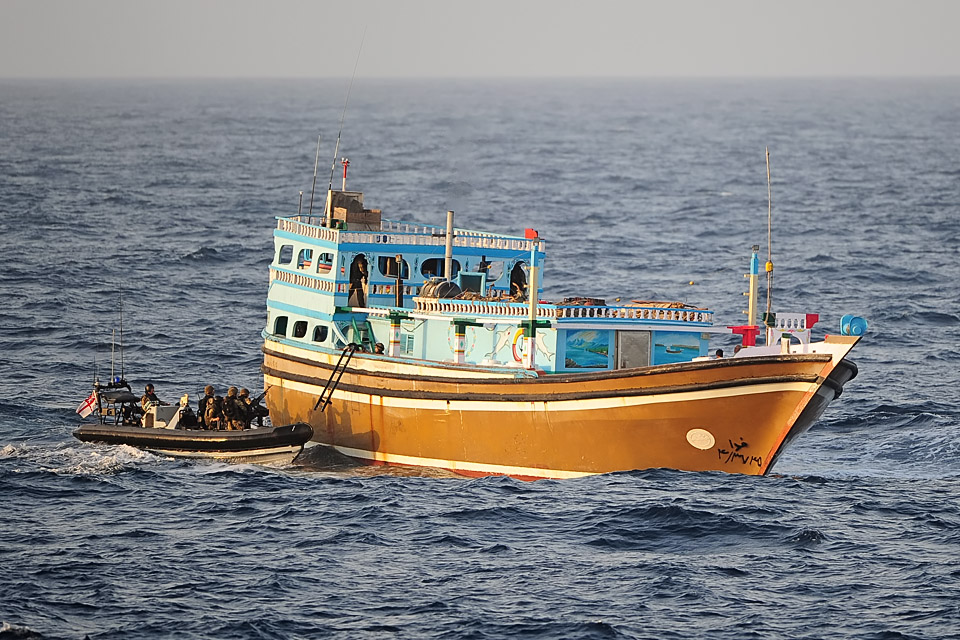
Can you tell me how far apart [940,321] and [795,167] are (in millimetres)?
77424

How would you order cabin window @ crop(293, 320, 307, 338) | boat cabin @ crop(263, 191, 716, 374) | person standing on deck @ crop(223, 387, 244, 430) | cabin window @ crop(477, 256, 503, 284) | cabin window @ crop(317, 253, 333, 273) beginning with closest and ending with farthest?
boat cabin @ crop(263, 191, 716, 374), person standing on deck @ crop(223, 387, 244, 430), cabin window @ crop(317, 253, 333, 273), cabin window @ crop(477, 256, 503, 284), cabin window @ crop(293, 320, 307, 338)

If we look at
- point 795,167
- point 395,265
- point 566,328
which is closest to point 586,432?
point 566,328

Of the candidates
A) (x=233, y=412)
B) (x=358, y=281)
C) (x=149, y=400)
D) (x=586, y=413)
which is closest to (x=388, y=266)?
(x=358, y=281)

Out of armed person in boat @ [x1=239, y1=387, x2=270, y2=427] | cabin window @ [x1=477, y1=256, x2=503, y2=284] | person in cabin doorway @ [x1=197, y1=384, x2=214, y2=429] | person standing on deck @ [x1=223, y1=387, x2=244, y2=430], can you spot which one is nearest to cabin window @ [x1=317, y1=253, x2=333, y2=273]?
armed person in boat @ [x1=239, y1=387, x2=270, y2=427]

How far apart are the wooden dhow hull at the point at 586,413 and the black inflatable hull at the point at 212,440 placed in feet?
6.36

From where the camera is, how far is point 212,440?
38.9 m

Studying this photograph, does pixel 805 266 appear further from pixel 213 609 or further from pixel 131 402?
pixel 213 609

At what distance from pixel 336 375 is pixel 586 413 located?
24.4 ft

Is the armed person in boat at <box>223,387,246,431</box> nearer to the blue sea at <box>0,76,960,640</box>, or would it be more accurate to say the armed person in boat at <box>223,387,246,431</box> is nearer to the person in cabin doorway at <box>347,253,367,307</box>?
the blue sea at <box>0,76,960,640</box>

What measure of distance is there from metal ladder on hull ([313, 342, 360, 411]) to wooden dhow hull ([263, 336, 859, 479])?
17 cm

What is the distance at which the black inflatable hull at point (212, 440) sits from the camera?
3853 centimetres

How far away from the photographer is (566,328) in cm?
3681

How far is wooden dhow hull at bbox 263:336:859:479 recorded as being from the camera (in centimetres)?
3419

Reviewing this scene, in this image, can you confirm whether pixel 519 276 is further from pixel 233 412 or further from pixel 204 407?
pixel 204 407
